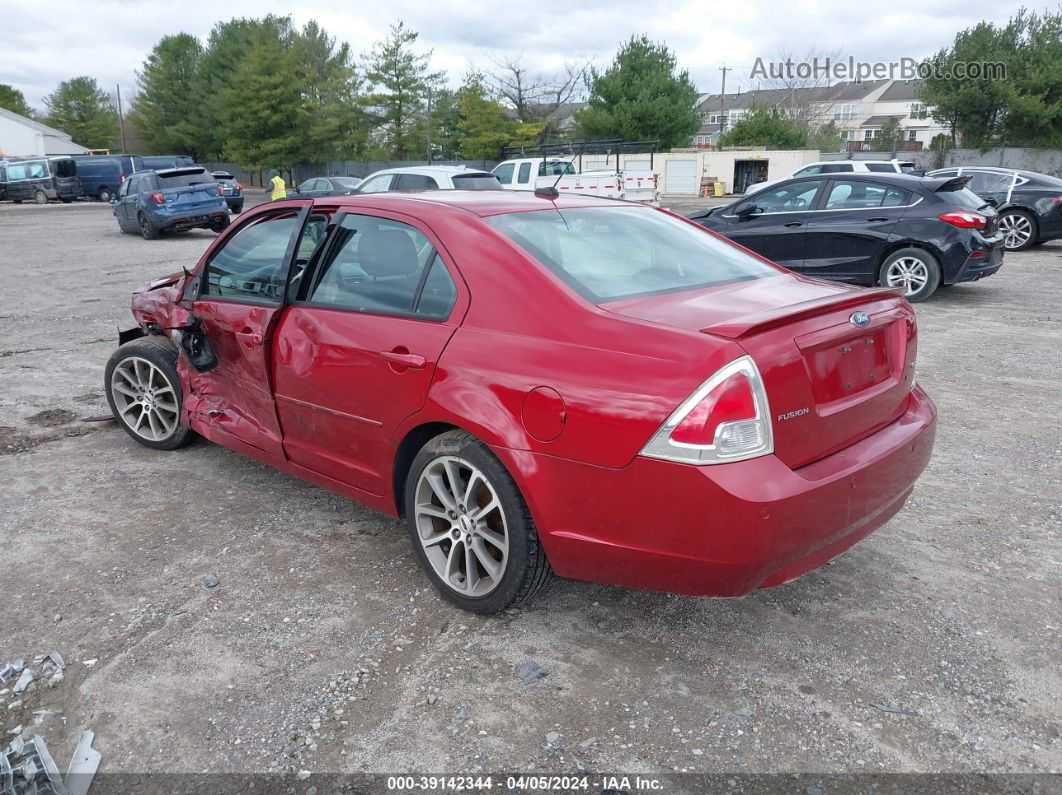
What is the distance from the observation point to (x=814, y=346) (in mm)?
2729

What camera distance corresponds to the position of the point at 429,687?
112 inches

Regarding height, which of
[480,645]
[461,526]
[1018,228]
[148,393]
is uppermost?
[1018,228]

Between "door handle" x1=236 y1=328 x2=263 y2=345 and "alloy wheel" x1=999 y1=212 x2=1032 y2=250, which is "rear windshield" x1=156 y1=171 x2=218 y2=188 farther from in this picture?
"door handle" x1=236 y1=328 x2=263 y2=345

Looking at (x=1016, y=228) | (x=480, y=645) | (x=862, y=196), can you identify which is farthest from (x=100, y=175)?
(x=480, y=645)

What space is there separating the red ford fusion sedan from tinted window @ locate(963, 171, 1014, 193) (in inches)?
507

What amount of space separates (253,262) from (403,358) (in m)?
1.45

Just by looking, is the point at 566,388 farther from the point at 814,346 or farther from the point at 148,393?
the point at 148,393

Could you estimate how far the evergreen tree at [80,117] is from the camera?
264 ft

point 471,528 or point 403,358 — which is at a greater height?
point 403,358

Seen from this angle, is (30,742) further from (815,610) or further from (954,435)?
(954,435)

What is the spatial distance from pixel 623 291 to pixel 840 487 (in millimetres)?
1042

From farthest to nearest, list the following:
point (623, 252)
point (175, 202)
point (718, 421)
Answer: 1. point (175, 202)
2. point (623, 252)
3. point (718, 421)

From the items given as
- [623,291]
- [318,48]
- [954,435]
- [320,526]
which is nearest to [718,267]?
[623,291]

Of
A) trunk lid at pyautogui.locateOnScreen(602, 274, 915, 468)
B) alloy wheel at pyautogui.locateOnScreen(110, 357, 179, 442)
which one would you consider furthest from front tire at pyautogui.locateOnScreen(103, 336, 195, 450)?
trunk lid at pyautogui.locateOnScreen(602, 274, 915, 468)
